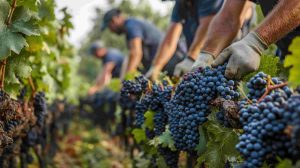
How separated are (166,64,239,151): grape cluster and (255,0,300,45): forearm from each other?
29cm

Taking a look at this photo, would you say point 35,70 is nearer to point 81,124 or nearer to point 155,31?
point 155,31

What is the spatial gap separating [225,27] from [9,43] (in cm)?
134

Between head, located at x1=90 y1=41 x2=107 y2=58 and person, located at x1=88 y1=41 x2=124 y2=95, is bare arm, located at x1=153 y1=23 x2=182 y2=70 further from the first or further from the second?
head, located at x1=90 y1=41 x2=107 y2=58

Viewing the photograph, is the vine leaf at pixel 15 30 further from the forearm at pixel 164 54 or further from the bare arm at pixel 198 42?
the forearm at pixel 164 54

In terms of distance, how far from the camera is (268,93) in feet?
6.06

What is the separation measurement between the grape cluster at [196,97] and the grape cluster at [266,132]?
1.49 ft

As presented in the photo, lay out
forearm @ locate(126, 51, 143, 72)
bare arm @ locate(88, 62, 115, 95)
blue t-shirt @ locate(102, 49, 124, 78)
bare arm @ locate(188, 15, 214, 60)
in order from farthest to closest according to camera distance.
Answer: blue t-shirt @ locate(102, 49, 124, 78) < bare arm @ locate(88, 62, 115, 95) < forearm @ locate(126, 51, 143, 72) < bare arm @ locate(188, 15, 214, 60)

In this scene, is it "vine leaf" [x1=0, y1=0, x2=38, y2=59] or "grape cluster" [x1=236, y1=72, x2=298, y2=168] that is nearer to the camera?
"grape cluster" [x1=236, y1=72, x2=298, y2=168]

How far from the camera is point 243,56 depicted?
2.20m

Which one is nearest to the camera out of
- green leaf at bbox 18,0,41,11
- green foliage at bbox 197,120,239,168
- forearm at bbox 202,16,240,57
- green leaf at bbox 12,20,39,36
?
green foliage at bbox 197,120,239,168

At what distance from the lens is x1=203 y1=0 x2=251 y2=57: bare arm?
280 cm

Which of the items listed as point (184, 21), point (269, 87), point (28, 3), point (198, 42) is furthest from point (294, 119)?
point (184, 21)

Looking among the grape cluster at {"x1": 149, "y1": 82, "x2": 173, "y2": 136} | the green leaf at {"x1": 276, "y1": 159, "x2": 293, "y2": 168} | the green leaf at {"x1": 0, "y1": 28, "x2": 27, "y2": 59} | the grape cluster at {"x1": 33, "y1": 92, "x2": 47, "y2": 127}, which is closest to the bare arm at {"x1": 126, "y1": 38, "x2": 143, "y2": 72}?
the grape cluster at {"x1": 33, "y1": 92, "x2": 47, "y2": 127}

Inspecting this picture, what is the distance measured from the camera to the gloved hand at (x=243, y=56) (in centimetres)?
220
